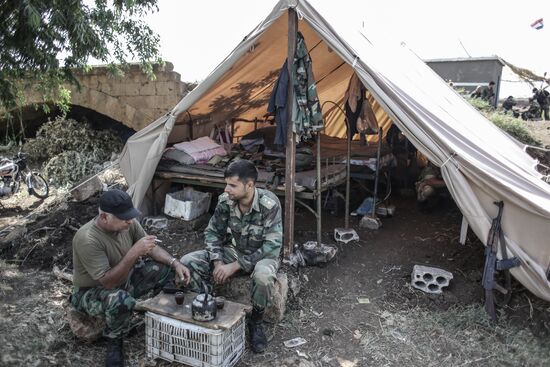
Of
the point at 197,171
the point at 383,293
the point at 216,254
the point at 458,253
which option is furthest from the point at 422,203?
the point at 216,254

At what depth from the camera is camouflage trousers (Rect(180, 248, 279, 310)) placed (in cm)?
326

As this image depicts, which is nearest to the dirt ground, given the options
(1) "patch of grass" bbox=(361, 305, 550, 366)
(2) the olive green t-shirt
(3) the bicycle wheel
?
(1) "patch of grass" bbox=(361, 305, 550, 366)

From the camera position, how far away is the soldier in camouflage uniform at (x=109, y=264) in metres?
3.02

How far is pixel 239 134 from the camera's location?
794 centimetres

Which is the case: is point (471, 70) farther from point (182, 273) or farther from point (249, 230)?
point (182, 273)

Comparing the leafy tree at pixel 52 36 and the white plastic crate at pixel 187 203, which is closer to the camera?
the leafy tree at pixel 52 36

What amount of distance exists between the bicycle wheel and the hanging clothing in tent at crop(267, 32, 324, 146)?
5.51 metres

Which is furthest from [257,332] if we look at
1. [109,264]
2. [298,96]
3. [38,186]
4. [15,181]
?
[15,181]

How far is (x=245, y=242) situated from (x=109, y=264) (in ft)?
3.61

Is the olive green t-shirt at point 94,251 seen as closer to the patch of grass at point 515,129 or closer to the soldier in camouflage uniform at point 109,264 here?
the soldier in camouflage uniform at point 109,264

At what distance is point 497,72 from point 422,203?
45.5ft

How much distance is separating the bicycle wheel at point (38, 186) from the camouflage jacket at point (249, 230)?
18.1 feet

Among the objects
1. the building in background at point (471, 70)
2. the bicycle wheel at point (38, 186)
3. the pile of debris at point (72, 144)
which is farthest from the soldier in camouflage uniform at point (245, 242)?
the building in background at point (471, 70)

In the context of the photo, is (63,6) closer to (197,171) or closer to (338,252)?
(197,171)
